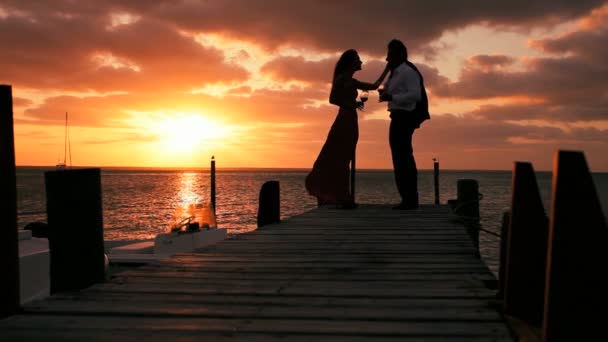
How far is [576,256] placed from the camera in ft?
6.75

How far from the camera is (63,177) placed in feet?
10.8

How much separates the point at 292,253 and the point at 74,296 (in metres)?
2.24

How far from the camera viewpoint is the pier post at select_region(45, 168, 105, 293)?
326 cm

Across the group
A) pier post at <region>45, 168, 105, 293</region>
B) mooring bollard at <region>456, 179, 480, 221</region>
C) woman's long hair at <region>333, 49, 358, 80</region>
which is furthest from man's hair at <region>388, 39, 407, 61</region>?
pier post at <region>45, 168, 105, 293</region>

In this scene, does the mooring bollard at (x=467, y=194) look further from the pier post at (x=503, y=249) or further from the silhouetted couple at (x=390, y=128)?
the pier post at (x=503, y=249)

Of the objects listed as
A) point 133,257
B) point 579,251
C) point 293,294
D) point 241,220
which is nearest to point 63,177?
point 293,294

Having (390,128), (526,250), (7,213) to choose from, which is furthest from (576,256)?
(390,128)

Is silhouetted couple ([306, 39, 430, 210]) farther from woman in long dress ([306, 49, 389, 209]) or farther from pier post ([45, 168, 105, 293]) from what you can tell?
pier post ([45, 168, 105, 293])

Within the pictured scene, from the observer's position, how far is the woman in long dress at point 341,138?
28.2 feet

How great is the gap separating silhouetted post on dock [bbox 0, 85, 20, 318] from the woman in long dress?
6.27m

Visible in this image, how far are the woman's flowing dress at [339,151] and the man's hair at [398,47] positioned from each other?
101 cm

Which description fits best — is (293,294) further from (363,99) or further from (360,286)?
(363,99)

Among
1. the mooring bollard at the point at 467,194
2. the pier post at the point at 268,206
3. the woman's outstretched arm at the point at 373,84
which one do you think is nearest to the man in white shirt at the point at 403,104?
the woman's outstretched arm at the point at 373,84

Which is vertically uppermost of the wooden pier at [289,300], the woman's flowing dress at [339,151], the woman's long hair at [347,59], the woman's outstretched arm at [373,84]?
the woman's long hair at [347,59]
